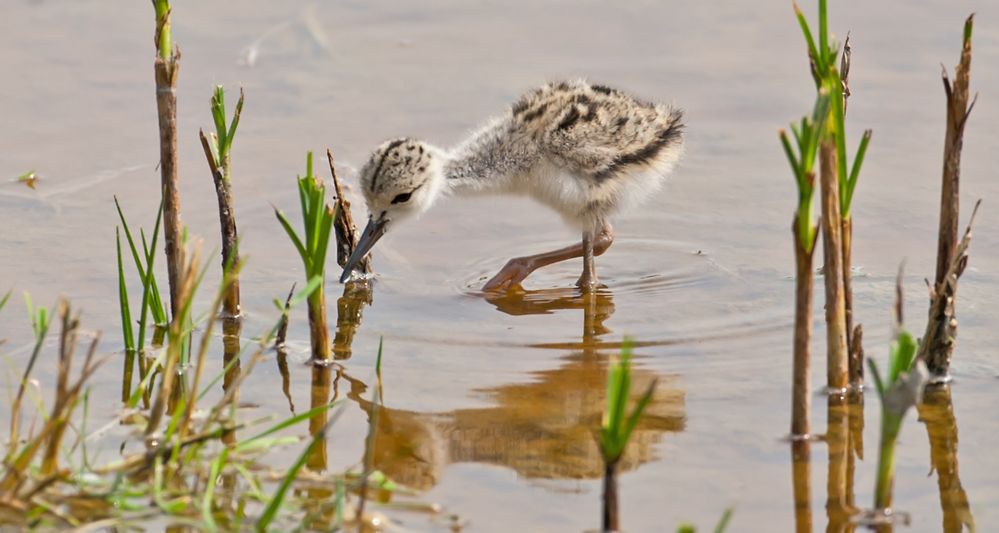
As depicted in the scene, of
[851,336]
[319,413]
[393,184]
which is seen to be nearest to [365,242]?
[393,184]

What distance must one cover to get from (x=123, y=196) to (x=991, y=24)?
5.45 metres

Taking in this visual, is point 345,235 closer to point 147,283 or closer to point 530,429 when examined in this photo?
point 147,283

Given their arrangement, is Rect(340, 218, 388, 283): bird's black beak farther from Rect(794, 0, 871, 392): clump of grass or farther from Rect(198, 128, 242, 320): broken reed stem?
Rect(794, 0, 871, 392): clump of grass

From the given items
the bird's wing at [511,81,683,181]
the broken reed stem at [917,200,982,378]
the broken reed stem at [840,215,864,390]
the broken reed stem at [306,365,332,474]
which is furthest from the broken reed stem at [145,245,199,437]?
the bird's wing at [511,81,683,181]

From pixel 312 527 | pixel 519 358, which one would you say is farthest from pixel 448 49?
pixel 312 527

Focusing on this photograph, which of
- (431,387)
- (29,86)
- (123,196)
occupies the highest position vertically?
(29,86)

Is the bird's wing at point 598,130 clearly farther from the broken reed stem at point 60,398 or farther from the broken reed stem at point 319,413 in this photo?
the broken reed stem at point 60,398

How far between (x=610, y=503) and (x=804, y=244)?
950 mm

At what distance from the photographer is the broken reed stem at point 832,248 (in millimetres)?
4336

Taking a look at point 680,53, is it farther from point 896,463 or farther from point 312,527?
point 312,527

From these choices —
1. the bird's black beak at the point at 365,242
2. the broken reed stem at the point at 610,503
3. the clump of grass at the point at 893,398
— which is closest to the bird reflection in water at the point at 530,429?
the broken reed stem at the point at 610,503

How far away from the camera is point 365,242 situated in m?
6.55

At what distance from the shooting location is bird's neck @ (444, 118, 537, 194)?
6.84 meters

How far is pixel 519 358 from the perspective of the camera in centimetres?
550
